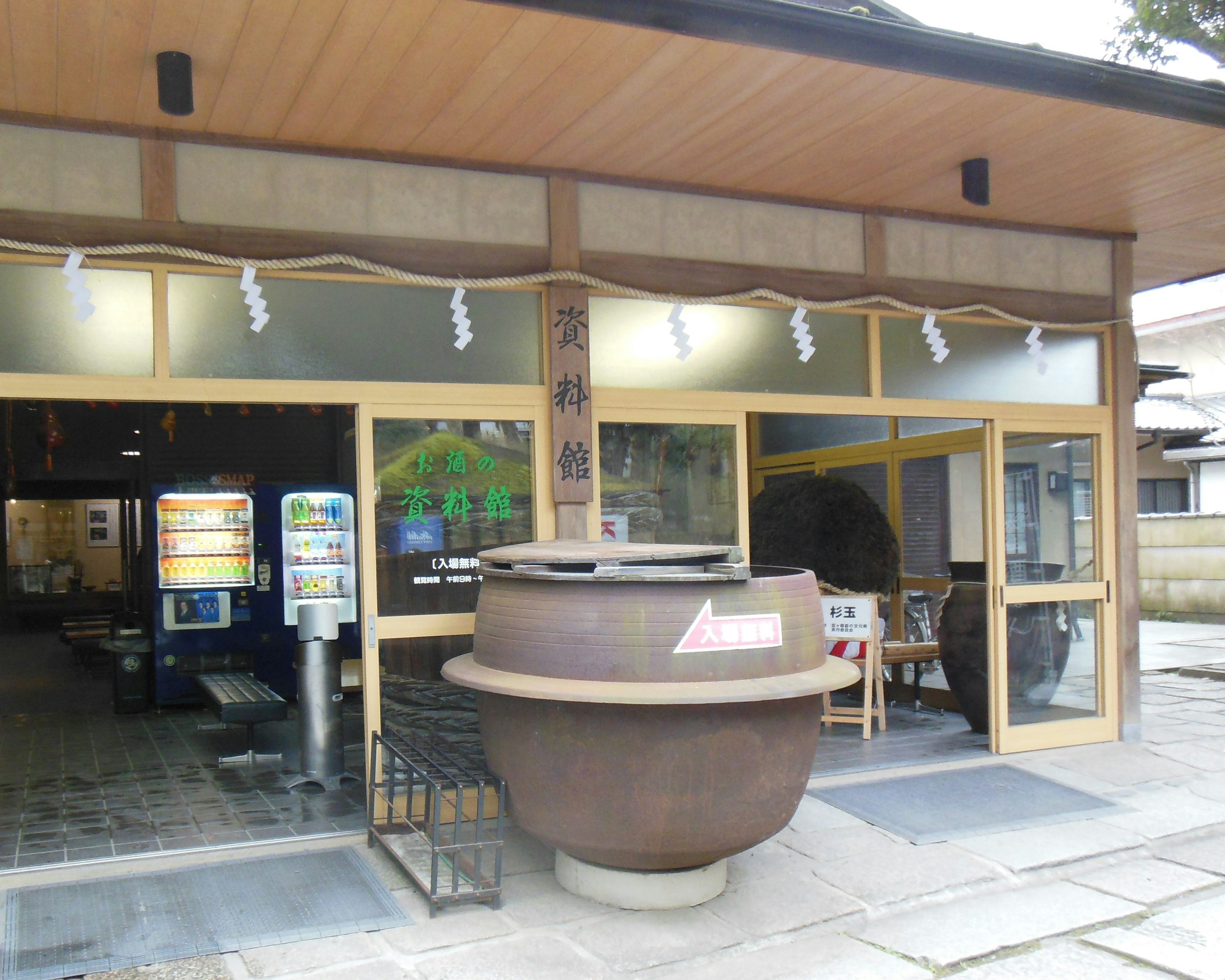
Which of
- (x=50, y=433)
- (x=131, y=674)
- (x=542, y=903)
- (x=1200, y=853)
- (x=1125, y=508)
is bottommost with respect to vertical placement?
(x=1200, y=853)

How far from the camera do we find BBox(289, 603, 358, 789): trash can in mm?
5602

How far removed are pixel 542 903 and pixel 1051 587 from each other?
3857 mm

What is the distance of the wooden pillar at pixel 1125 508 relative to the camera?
638 centimetres

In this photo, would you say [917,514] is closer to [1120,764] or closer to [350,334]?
[1120,764]

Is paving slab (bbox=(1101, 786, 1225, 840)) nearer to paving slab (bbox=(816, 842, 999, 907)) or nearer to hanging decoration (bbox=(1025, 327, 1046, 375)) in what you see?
paving slab (bbox=(816, 842, 999, 907))

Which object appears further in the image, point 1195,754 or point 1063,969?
point 1195,754

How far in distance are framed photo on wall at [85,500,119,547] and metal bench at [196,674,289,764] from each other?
33.4 feet

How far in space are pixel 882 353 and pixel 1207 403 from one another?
14659 millimetres

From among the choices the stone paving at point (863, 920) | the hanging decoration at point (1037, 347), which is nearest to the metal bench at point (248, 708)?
the stone paving at point (863, 920)

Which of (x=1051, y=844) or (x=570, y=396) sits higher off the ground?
(x=570, y=396)

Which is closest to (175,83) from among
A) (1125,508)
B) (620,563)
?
(620,563)

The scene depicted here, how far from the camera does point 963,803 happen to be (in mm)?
5113

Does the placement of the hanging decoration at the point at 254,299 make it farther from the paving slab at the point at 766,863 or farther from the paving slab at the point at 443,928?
the paving slab at the point at 766,863

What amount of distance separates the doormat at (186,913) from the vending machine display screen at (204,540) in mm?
4411
